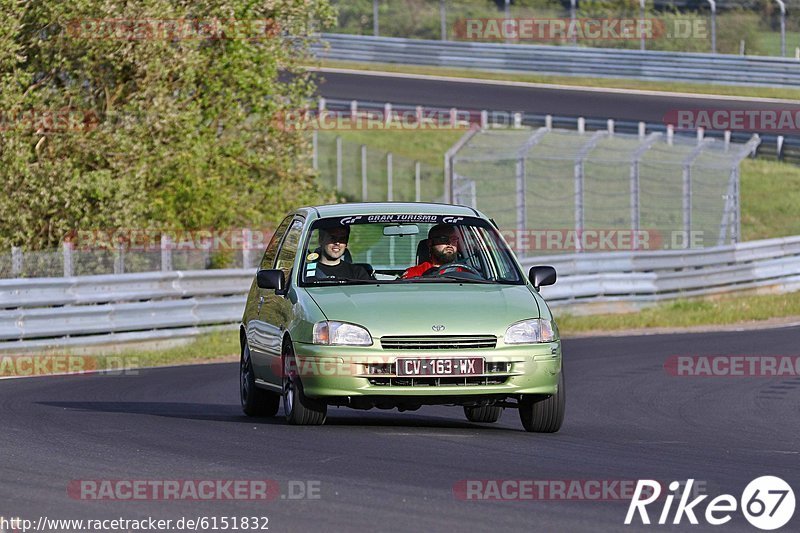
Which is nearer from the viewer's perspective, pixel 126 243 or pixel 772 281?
pixel 126 243

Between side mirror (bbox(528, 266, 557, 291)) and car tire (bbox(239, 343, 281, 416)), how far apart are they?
2.15m

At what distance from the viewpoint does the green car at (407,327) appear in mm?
10453

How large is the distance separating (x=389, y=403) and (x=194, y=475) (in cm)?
211

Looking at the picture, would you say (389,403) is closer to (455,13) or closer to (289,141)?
(289,141)

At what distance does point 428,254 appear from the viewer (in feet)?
39.3

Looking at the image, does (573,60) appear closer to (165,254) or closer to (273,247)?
(165,254)

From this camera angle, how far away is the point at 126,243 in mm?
24609

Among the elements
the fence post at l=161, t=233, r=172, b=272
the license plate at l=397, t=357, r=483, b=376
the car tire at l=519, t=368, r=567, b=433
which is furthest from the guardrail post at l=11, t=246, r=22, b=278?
the license plate at l=397, t=357, r=483, b=376

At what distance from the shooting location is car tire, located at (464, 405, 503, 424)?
12.4 meters

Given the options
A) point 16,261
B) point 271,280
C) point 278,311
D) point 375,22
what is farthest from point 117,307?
point 375,22

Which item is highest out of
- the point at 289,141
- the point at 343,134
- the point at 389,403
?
the point at 389,403

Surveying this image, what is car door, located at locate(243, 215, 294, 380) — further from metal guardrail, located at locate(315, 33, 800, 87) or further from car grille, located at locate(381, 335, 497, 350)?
metal guardrail, located at locate(315, 33, 800, 87)

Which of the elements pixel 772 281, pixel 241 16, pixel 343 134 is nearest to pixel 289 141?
pixel 241 16

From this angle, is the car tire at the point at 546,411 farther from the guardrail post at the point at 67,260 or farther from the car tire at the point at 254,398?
the guardrail post at the point at 67,260
